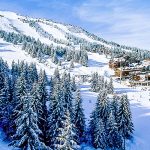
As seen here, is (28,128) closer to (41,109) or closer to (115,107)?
(41,109)

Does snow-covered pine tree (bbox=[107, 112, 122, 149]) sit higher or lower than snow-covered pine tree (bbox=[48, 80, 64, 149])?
lower

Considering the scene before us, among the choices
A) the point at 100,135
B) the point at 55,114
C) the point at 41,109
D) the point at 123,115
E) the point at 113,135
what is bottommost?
the point at 113,135

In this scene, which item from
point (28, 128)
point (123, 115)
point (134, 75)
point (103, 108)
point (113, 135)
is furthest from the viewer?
point (134, 75)

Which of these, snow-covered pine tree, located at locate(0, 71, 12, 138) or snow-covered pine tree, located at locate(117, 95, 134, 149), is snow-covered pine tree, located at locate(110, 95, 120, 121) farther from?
snow-covered pine tree, located at locate(0, 71, 12, 138)

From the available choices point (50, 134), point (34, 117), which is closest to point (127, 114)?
point (50, 134)

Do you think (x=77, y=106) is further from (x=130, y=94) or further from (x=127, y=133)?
(x=130, y=94)

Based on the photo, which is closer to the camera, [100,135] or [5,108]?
[5,108]

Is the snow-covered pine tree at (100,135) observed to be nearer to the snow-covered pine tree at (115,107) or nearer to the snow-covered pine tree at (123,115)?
the snow-covered pine tree at (123,115)

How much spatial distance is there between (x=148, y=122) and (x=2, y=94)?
50571 millimetres

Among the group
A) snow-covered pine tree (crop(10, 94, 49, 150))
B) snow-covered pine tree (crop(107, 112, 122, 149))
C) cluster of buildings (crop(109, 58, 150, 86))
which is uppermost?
cluster of buildings (crop(109, 58, 150, 86))

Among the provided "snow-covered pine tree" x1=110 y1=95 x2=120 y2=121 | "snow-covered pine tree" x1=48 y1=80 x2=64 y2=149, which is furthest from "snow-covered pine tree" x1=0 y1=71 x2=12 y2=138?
"snow-covered pine tree" x1=110 y1=95 x2=120 y2=121

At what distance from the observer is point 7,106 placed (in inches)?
2611

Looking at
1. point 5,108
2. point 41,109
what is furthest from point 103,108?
point 5,108

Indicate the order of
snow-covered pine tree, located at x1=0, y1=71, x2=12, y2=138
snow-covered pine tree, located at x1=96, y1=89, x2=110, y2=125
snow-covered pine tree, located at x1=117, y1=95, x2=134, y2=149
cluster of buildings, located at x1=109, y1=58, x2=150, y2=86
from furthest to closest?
cluster of buildings, located at x1=109, y1=58, x2=150, y2=86, snow-covered pine tree, located at x1=117, y1=95, x2=134, y2=149, snow-covered pine tree, located at x1=96, y1=89, x2=110, y2=125, snow-covered pine tree, located at x1=0, y1=71, x2=12, y2=138
